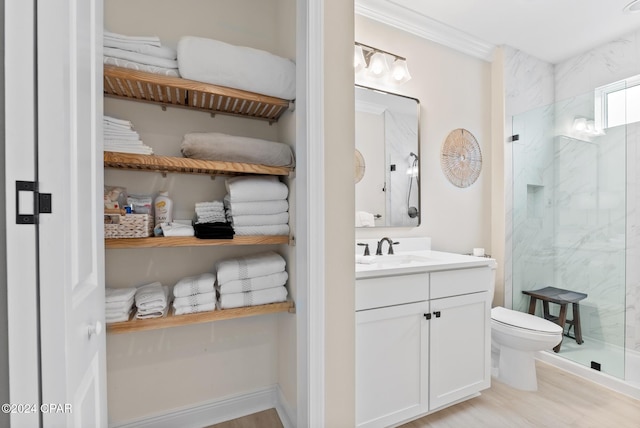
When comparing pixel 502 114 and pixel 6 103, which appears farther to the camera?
pixel 502 114

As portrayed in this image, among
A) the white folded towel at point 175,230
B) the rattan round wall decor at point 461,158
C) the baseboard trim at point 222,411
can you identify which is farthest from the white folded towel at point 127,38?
the rattan round wall decor at point 461,158

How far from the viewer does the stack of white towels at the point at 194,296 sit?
1276 mm

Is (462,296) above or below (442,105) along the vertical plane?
below

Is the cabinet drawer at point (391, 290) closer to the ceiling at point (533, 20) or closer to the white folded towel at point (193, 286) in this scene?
the white folded towel at point (193, 286)

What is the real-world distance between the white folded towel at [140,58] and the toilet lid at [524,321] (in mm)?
2386

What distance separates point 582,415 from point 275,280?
1869 mm

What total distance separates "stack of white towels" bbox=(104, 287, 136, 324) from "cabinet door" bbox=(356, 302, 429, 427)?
976 millimetres

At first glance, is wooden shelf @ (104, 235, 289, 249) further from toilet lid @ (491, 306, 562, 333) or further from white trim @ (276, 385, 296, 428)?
toilet lid @ (491, 306, 562, 333)

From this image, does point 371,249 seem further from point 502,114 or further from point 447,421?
point 502,114

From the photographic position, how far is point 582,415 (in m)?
1.65

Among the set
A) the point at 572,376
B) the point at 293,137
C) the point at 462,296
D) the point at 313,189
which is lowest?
the point at 572,376

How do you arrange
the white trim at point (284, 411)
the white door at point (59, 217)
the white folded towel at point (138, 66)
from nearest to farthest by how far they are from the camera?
the white door at point (59, 217), the white folded towel at point (138, 66), the white trim at point (284, 411)

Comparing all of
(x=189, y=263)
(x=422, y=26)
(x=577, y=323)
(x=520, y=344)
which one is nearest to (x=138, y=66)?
(x=189, y=263)

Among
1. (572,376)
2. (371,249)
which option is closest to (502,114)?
(371,249)
